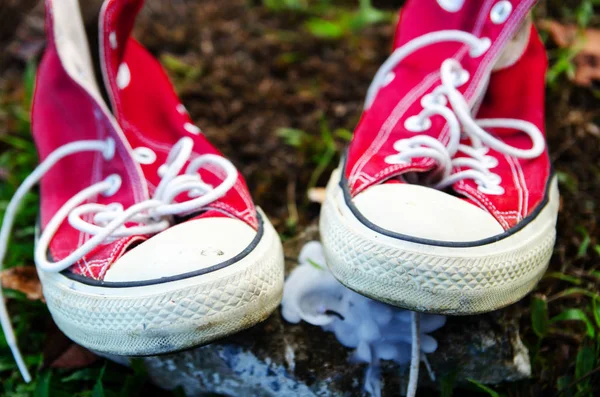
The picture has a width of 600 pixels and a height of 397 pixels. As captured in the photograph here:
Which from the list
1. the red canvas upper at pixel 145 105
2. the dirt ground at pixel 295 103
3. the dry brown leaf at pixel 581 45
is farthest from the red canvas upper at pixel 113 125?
the dry brown leaf at pixel 581 45

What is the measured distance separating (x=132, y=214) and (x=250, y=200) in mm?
205

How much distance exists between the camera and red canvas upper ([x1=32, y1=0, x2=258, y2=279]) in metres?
1.03

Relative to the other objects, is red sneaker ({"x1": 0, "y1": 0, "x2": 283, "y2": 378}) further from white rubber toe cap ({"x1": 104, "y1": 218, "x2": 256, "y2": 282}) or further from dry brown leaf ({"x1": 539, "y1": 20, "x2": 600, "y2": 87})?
dry brown leaf ({"x1": 539, "y1": 20, "x2": 600, "y2": 87})

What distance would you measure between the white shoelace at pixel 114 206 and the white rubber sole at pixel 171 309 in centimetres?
9

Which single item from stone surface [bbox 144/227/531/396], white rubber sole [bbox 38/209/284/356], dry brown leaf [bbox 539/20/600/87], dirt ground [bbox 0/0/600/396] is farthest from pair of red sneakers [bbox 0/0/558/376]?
dry brown leaf [bbox 539/20/600/87]

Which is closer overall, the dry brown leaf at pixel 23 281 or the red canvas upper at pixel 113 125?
the red canvas upper at pixel 113 125

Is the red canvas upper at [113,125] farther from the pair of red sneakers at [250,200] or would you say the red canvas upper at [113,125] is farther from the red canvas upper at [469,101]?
the red canvas upper at [469,101]

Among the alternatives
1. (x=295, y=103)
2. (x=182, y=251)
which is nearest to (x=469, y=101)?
(x=182, y=251)

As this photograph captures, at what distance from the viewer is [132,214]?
37.5 inches

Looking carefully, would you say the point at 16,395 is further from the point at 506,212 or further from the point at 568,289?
the point at 568,289

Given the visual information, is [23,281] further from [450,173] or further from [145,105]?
[450,173]

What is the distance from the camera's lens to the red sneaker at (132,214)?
34.2 inches

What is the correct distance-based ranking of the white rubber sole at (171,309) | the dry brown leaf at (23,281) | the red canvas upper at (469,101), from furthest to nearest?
the dry brown leaf at (23,281)
the red canvas upper at (469,101)
the white rubber sole at (171,309)

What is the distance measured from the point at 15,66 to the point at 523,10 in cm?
159
